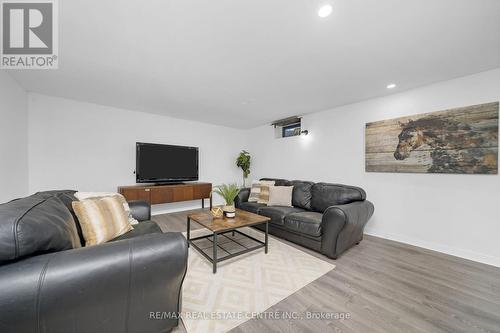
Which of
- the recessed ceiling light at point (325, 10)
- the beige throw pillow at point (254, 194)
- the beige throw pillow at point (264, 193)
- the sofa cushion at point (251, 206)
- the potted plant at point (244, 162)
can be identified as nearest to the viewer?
the recessed ceiling light at point (325, 10)

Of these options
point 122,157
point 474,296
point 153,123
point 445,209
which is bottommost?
point 474,296

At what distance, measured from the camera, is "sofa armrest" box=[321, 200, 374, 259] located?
226 cm

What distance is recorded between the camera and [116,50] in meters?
1.88

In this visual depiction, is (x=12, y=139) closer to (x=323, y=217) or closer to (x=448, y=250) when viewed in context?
(x=323, y=217)

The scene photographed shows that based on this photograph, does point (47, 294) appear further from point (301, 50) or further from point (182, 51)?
point (301, 50)

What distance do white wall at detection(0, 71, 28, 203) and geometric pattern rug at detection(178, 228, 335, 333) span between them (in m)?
2.47

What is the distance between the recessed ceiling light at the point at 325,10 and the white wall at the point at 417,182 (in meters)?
2.30

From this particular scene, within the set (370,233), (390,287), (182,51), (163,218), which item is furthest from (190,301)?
(370,233)

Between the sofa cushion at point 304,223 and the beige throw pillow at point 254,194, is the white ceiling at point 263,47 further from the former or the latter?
the sofa cushion at point 304,223

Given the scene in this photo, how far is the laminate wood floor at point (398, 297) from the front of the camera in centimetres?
138

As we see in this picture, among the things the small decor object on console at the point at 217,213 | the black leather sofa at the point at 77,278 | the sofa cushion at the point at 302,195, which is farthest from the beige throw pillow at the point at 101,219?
the sofa cushion at the point at 302,195

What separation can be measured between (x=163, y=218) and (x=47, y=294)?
11.2 feet

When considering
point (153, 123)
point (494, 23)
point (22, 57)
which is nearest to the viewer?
point (494, 23)

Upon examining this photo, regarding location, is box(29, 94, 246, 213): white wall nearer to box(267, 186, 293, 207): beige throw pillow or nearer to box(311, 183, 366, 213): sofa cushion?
box(267, 186, 293, 207): beige throw pillow
